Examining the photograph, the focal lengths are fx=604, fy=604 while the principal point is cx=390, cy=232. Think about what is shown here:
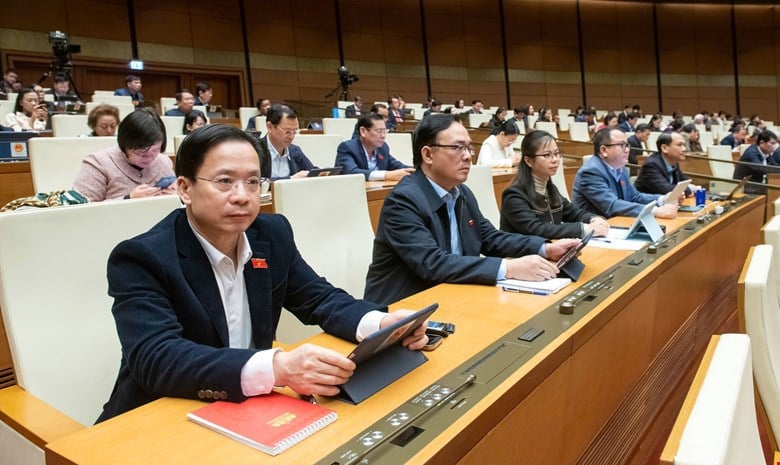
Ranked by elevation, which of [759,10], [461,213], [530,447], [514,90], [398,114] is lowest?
[530,447]

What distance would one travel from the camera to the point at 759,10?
13.3 meters

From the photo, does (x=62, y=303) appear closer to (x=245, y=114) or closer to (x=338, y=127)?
(x=338, y=127)

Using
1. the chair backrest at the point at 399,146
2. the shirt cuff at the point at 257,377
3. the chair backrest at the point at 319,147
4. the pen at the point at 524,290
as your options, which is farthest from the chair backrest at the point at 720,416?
the chair backrest at the point at 399,146

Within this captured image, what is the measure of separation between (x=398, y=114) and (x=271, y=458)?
7.70 meters

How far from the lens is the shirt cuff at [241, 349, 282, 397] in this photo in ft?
2.98

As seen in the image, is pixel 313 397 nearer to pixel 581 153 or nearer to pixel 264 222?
pixel 264 222

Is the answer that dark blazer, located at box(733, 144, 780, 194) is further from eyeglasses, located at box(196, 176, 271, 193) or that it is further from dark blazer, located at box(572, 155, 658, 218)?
eyeglasses, located at box(196, 176, 271, 193)

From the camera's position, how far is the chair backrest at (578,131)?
827cm

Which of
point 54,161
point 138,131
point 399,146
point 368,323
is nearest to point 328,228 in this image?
point 368,323

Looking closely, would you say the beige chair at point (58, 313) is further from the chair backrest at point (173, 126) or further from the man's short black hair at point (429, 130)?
the chair backrest at point (173, 126)

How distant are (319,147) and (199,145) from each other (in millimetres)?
3245

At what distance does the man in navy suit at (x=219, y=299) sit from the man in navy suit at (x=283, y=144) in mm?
2246

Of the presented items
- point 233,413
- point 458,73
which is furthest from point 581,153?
point 458,73

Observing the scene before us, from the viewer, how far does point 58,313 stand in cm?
121
